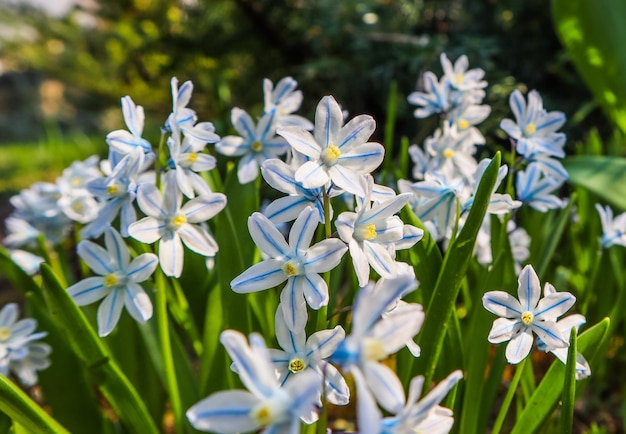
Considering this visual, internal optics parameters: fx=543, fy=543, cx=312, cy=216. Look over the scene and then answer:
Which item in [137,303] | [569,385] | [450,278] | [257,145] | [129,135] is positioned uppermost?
[129,135]

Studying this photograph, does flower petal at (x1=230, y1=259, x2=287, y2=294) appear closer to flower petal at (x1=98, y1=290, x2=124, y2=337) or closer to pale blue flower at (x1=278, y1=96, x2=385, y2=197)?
pale blue flower at (x1=278, y1=96, x2=385, y2=197)

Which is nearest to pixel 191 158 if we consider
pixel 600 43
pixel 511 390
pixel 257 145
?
pixel 257 145

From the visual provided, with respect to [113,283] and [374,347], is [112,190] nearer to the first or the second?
[113,283]

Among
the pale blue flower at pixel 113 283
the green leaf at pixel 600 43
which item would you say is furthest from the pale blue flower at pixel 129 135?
the green leaf at pixel 600 43

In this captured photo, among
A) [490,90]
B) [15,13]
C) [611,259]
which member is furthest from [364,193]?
[15,13]

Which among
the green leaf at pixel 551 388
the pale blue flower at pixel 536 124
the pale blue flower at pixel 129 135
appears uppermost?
the pale blue flower at pixel 129 135

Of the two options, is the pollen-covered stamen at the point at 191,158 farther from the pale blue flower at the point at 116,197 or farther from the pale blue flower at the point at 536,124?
the pale blue flower at the point at 536,124
